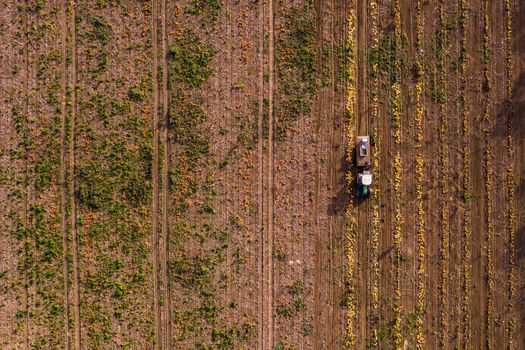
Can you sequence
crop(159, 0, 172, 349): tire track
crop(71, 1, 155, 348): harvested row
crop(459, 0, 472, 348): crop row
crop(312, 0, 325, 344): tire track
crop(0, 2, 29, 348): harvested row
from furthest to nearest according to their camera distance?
crop(459, 0, 472, 348): crop row → crop(312, 0, 325, 344): tire track → crop(159, 0, 172, 349): tire track → crop(71, 1, 155, 348): harvested row → crop(0, 2, 29, 348): harvested row

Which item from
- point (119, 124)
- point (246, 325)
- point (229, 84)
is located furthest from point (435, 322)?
point (119, 124)

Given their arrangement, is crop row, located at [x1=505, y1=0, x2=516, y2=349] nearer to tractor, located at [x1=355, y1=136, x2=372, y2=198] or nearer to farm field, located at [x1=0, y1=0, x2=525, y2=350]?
farm field, located at [x1=0, y1=0, x2=525, y2=350]

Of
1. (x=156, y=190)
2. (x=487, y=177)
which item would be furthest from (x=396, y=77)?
(x=156, y=190)

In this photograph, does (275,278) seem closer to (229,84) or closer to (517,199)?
(229,84)

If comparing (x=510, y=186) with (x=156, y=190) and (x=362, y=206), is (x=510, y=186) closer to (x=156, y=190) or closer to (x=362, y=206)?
(x=362, y=206)

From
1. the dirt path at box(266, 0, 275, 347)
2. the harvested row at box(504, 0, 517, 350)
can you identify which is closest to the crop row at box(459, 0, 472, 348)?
the harvested row at box(504, 0, 517, 350)

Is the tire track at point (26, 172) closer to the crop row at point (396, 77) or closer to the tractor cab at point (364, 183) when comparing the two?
the tractor cab at point (364, 183)
